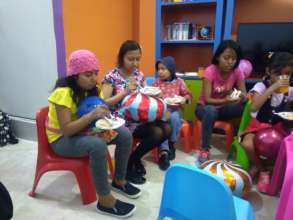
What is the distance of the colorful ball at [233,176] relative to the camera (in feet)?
4.89

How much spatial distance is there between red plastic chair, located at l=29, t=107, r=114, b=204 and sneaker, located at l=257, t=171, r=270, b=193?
3.55 feet

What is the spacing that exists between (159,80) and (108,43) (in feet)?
3.54

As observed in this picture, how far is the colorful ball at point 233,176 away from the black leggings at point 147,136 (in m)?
0.39

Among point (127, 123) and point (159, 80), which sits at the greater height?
point (159, 80)

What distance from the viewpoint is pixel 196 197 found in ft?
3.25

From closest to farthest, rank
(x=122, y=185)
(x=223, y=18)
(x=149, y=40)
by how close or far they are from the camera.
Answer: (x=122, y=185) → (x=223, y=18) → (x=149, y=40)

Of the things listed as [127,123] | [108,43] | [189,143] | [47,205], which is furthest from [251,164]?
[108,43]

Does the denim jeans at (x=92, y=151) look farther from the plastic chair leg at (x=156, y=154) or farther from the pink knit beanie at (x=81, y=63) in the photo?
the plastic chair leg at (x=156, y=154)

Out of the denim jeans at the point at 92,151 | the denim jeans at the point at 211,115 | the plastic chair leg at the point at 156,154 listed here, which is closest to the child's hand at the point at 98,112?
the denim jeans at the point at 92,151

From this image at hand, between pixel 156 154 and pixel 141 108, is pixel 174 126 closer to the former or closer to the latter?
pixel 156 154

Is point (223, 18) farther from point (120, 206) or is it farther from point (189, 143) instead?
point (120, 206)

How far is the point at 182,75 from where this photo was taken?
108 inches

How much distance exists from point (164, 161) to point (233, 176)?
2.07ft

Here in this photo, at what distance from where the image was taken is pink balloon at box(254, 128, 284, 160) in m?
1.65
